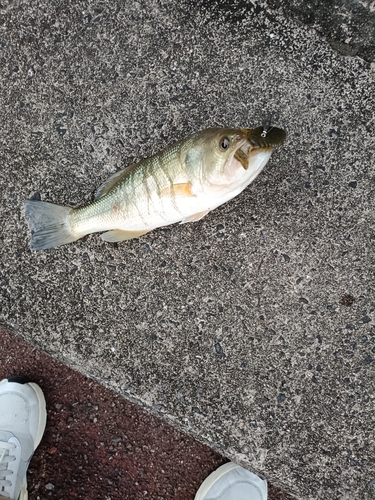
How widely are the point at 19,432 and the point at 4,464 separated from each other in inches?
10.4

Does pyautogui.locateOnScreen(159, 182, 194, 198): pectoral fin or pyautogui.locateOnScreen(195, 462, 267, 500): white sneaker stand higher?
pyautogui.locateOnScreen(159, 182, 194, 198): pectoral fin

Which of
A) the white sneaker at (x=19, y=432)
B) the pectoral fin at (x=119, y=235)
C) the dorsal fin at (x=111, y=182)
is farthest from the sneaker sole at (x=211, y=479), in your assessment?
the dorsal fin at (x=111, y=182)

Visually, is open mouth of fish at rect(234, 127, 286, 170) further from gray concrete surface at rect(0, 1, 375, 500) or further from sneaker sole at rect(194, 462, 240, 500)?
sneaker sole at rect(194, 462, 240, 500)

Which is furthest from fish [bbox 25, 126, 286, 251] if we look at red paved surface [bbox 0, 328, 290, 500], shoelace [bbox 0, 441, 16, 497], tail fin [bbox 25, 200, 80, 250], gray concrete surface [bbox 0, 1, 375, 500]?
shoelace [bbox 0, 441, 16, 497]

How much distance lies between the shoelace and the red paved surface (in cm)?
18

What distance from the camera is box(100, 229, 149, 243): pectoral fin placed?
7.84ft

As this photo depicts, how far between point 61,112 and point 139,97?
529 mm

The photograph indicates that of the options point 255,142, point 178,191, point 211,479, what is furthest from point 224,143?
point 211,479

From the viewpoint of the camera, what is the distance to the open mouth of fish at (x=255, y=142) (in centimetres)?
183

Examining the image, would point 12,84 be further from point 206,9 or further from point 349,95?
point 349,95

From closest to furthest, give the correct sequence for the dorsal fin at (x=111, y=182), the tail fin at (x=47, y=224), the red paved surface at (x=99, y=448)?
the dorsal fin at (x=111, y=182) < the tail fin at (x=47, y=224) < the red paved surface at (x=99, y=448)

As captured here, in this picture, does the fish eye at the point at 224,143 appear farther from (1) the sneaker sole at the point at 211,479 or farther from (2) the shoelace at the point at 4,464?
(2) the shoelace at the point at 4,464

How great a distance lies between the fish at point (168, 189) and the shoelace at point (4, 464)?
1.74 metres

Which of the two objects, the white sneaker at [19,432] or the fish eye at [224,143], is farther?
the white sneaker at [19,432]
